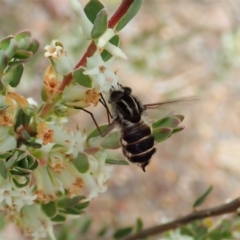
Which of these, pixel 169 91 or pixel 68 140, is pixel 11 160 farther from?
pixel 169 91

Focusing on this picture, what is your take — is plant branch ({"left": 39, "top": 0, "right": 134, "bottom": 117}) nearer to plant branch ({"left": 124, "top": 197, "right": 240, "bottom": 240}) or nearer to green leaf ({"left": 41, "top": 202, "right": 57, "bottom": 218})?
green leaf ({"left": 41, "top": 202, "right": 57, "bottom": 218})

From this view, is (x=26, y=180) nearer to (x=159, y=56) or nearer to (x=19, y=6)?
(x=159, y=56)

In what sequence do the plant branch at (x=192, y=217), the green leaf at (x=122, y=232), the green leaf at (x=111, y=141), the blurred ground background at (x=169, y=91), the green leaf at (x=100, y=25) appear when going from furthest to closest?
the blurred ground background at (x=169, y=91), the green leaf at (x=122, y=232), the plant branch at (x=192, y=217), the green leaf at (x=111, y=141), the green leaf at (x=100, y=25)

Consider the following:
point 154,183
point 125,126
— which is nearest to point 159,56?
point 154,183

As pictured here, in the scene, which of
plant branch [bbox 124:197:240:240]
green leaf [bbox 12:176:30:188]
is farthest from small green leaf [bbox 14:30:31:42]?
plant branch [bbox 124:197:240:240]

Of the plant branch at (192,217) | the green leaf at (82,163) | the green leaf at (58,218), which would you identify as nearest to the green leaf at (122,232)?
the plant branch at (192,217)

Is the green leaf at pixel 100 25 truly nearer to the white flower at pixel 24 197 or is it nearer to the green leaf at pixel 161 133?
the green leaf at pixel 161 133
